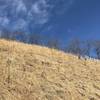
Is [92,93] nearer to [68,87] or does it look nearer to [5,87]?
[68,87]

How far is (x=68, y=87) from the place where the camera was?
83.1 feet

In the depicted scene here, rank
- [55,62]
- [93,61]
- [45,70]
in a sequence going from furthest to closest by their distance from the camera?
[93,61]
[55,62]
[45,70]

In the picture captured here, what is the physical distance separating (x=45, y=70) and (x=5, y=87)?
4.86 meters

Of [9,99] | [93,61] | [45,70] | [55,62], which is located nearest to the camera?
[9,99]

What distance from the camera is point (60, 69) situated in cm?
2839

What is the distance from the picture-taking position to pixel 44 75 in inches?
1038

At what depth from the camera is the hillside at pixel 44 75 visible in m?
23.5

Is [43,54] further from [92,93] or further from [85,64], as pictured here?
[92,93]

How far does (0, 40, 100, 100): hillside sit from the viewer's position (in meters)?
23.5

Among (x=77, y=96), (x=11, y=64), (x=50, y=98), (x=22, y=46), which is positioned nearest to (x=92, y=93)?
(x=77, y=96)

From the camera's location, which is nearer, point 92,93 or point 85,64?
point 92,93

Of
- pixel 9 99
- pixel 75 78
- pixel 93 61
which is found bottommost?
pixel 9 99

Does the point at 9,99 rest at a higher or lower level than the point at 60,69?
lower

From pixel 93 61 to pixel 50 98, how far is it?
11.2 m
